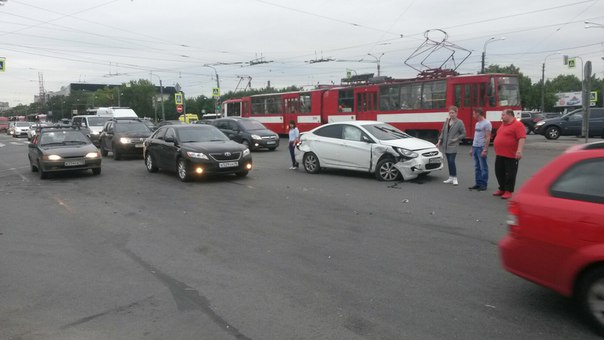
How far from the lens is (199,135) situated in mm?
13312

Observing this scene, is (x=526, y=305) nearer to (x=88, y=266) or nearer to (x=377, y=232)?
(x=377, y=232)

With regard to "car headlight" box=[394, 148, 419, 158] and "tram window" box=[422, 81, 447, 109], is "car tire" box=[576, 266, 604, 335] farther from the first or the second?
"tram window" box=[422, 81, 447, 109]

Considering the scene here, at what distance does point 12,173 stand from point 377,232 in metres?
13.9

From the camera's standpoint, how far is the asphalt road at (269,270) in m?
3.95

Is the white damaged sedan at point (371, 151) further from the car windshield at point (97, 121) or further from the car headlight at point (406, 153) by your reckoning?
the car windshield at point (97, 121)

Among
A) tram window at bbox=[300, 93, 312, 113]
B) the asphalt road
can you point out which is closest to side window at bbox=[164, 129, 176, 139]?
the asphalt road

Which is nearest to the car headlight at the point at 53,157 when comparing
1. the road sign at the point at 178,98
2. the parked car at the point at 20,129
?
the road sign at the point at 178,98

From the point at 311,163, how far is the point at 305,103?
16690 millimetres

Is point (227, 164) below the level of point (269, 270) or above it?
above

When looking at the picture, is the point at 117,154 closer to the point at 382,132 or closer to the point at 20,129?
the point at 382,132

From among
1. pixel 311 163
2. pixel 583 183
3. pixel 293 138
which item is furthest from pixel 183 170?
pixel 583 183

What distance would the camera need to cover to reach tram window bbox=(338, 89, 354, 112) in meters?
27.0

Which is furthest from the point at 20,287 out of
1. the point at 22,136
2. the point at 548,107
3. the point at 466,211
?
the point at 548,107

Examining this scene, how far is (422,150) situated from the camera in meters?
11.6
